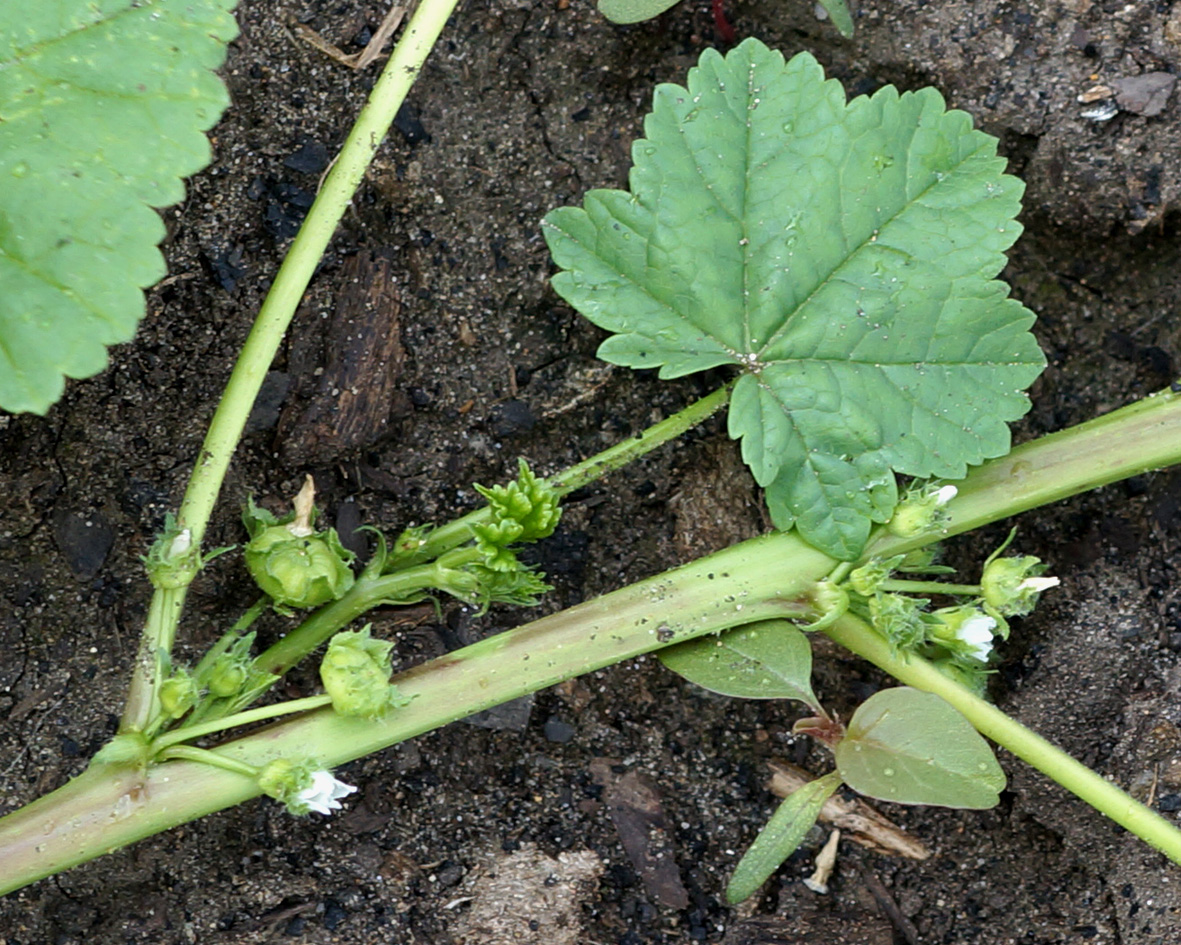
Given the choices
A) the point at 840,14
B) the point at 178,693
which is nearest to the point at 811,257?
the point at 840,14

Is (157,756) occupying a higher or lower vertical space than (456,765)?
higher

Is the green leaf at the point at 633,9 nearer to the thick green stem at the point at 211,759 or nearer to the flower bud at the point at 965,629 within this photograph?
the flower bud at the point at 965,629

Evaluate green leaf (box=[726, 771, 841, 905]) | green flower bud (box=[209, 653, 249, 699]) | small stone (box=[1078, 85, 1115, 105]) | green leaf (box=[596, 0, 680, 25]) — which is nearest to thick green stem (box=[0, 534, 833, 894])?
green flower bud (box=[209, 653, 249, 699])

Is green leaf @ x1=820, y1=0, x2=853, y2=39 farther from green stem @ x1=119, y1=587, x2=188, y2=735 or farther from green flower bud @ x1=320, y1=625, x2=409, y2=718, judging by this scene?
green stem @ x1=119, y1=587, x2=188, y2=735

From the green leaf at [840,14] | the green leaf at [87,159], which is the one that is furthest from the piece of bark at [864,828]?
the green leaf at [87,159]

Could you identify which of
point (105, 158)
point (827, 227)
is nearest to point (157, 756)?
point (105, 158)

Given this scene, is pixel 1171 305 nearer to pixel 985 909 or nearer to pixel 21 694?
pixel 985 909
